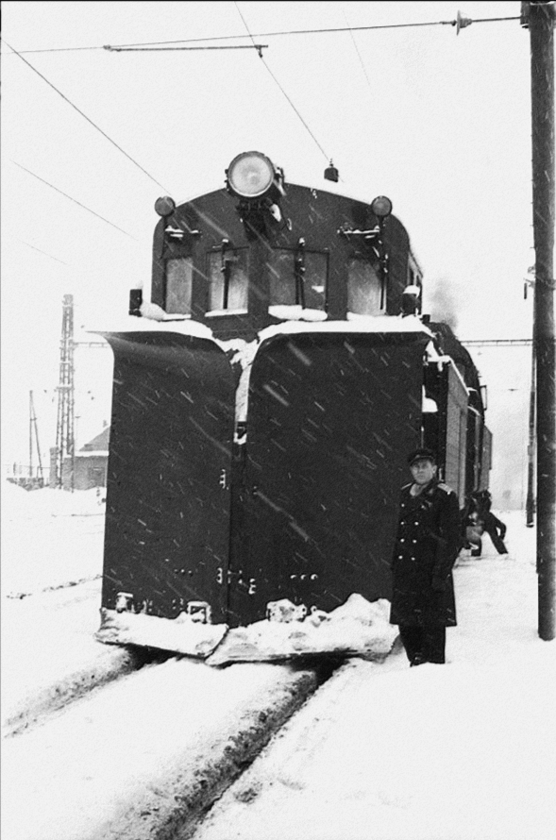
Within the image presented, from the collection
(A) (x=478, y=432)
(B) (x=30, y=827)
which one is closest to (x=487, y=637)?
(B) (x=30, y=827)

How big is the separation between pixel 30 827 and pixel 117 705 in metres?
1.77

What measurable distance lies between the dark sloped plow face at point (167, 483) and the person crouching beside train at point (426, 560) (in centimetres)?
→ 165

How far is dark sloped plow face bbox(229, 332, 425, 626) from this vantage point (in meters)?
6.71

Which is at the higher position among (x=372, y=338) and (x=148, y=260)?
(x=148, y=260)

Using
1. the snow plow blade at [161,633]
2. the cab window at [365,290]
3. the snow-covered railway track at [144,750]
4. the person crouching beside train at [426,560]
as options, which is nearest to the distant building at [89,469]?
the snow plow blade at [161,633]

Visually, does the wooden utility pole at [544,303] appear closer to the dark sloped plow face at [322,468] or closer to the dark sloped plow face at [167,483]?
the dark sloped plow face at [322,468]

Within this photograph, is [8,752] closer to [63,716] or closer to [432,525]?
[63,716]

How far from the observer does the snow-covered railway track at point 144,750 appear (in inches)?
145

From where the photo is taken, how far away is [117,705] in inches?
209

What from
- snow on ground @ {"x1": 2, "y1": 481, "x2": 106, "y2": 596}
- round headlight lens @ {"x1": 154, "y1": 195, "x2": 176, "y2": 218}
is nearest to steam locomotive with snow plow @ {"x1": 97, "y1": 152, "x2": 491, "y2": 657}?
round headlight lens @ {"x1": 154, "y1": 195, "x2": 176, "y2": 218}

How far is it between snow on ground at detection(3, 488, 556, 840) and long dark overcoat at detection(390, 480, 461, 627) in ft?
1.34

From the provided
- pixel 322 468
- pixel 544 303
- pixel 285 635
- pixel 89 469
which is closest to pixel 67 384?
pixel 89 469

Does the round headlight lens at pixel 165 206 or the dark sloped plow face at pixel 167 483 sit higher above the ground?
the round headlight lens at pixel 165 206

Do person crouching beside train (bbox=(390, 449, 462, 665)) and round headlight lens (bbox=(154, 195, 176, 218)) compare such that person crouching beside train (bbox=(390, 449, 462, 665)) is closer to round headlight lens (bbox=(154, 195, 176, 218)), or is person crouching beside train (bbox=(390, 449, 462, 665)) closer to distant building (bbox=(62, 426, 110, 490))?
round headlight lens (bbox=(154, 195, 176, 218))
